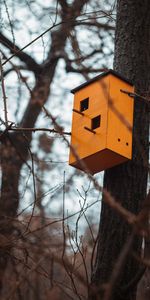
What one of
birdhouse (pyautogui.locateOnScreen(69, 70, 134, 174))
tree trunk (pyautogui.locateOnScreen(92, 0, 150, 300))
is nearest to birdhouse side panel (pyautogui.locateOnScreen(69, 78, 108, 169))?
birdhouse (pyautogui.locateOnScreen(69, 70, 134, 174))

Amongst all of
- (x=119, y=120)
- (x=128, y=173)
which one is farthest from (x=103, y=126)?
(x=128, y=173)

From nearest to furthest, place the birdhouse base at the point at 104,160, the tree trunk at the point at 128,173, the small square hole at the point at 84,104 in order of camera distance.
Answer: the tree trunk at the point at 128,173
the birdhouse base at the point at 104,160
the small square hole at the point at 84,104

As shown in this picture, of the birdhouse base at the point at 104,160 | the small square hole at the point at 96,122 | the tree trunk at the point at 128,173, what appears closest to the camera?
Result: the tree trunk at the point at 128,173

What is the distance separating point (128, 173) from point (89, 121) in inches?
15.8

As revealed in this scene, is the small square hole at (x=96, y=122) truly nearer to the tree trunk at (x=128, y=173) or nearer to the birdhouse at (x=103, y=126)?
the birdhouse at (x=103, y=126)

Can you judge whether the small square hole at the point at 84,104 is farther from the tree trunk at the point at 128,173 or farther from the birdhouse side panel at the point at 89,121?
the tree trunk at the point at 128,173

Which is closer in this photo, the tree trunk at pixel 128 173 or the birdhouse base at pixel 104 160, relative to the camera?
the tree trunk at pixel 128 173

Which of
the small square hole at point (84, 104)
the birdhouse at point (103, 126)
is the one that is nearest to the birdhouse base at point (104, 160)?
the birdhouse at point (103, 126)

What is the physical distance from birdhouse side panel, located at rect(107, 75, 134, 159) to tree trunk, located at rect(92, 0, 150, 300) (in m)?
0.04

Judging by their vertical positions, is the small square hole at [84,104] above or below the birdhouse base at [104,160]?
above

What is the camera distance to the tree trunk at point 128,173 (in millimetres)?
2686

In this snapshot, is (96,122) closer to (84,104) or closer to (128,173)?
(84,104)

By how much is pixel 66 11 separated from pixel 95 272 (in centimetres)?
362

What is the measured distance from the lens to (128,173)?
2918 millimetres
